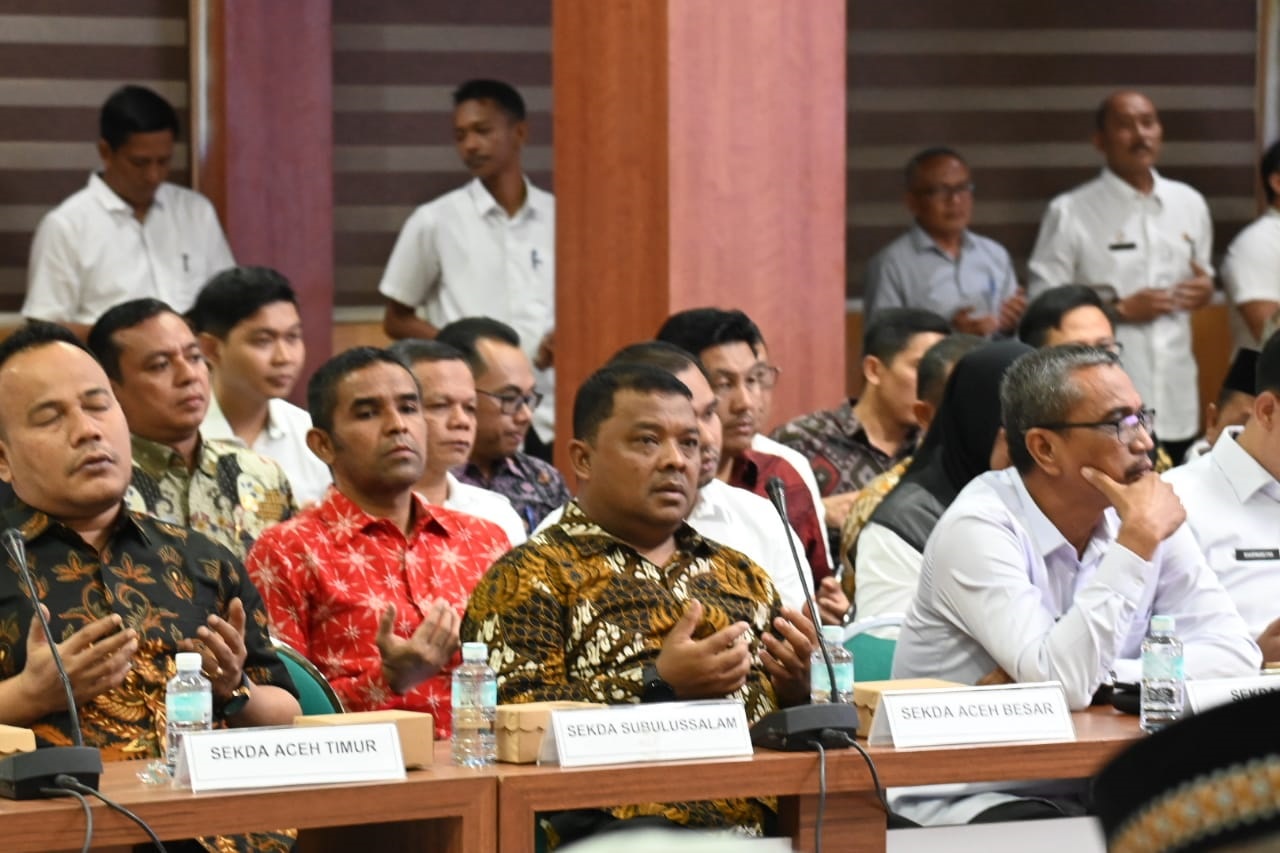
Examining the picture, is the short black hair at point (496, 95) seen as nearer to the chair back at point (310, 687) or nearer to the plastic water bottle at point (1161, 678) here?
the chair back at point (310, 687)

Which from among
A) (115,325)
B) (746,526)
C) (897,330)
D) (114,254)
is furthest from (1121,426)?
(114,254)

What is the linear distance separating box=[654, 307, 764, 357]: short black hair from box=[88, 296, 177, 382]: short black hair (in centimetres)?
128

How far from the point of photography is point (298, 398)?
773 cm

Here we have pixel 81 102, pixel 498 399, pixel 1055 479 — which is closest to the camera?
pixel 1055 479

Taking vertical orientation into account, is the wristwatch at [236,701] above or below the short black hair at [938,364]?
below

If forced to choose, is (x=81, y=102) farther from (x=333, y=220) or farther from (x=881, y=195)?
(x=881, y=195)

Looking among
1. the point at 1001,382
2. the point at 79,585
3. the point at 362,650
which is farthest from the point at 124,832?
the point at 1001,382

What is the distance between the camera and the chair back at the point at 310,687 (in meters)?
3.17

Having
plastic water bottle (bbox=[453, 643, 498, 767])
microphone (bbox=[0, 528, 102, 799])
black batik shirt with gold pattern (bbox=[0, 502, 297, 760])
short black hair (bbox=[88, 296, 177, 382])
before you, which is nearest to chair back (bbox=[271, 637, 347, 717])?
black batik shirt with gold pattern (bbox=[0, 502, 297, 760])

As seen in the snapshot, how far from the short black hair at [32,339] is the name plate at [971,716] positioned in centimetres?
134

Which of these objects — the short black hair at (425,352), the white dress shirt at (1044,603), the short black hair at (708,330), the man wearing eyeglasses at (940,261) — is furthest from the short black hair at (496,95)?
the white dress shirt at (1044,603)

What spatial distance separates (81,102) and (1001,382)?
477 centimetres

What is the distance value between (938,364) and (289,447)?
1705 millimetres

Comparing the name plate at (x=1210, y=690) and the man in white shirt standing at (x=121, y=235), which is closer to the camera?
the name plate at (x=1210, y=690)
